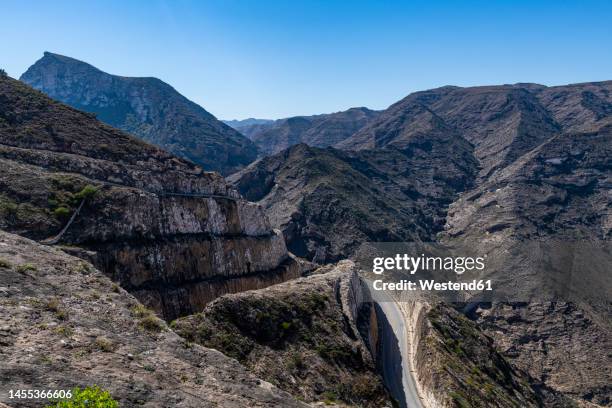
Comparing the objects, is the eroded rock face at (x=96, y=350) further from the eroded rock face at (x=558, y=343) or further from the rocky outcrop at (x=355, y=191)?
the rocky outcrop at (x=355, y=191)

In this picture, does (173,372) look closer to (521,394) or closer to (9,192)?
(9,192)

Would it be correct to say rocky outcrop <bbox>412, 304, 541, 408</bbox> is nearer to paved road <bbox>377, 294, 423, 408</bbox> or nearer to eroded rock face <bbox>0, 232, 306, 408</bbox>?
paved road <bbox>377, 294, 423, 408</bbox>

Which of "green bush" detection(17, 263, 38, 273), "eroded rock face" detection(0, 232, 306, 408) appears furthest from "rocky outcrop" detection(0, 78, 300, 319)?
"eroded rock face" detection(0, 232, 306, 408)

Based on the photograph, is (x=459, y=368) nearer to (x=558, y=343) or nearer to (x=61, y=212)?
(x=61, y=212)

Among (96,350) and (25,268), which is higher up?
(25,268)

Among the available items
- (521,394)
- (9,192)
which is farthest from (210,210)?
(521,394)

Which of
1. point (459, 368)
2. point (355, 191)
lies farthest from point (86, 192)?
point (355, 191)

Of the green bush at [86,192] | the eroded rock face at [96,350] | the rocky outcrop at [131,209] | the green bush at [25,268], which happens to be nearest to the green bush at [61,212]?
the rocky outcrop at [131,209]
